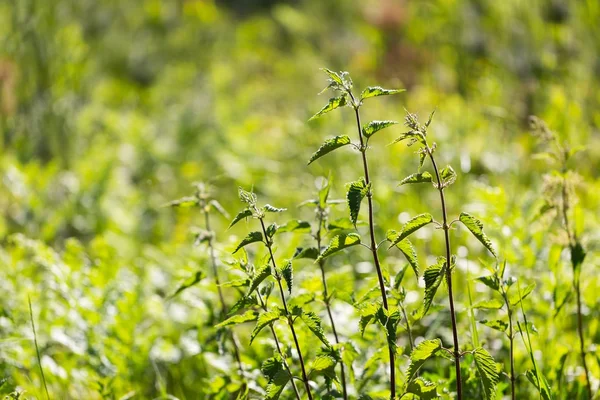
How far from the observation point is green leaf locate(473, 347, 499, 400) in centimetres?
98

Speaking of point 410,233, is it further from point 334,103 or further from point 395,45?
point 395,45

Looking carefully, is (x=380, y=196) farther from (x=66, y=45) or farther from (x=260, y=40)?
(x=260, y=40)

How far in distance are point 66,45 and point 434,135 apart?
6.60ft

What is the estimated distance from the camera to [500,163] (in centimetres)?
252

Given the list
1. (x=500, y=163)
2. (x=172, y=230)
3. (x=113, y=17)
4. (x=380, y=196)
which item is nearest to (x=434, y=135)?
(x=500, y=163)

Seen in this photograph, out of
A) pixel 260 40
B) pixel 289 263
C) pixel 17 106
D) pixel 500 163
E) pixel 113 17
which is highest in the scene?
pixel 260 40

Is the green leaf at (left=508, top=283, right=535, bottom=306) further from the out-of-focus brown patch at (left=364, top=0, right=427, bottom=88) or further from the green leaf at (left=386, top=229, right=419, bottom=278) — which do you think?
the out-of-focus brown patch at (left=364, top=0, right=427, bottom=88)

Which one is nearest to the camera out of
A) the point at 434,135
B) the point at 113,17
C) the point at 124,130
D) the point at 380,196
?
the point at 380,196

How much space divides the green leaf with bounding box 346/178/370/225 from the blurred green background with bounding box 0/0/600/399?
38 cm

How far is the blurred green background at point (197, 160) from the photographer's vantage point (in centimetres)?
166

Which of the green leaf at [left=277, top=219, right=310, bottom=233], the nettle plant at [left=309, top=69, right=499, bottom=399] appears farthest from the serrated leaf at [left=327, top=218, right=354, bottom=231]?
the nettle plant at [left=309, top=69, right=499, bottom=399]

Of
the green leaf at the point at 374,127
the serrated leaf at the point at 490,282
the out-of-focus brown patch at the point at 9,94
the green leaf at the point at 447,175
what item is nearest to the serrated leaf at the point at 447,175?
the green leaf at the point at 447,175

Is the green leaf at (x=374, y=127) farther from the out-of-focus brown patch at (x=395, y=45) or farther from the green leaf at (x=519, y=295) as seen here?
the out-of-focus brown patch at (x=395, y=45)

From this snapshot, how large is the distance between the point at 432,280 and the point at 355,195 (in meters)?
0.17
